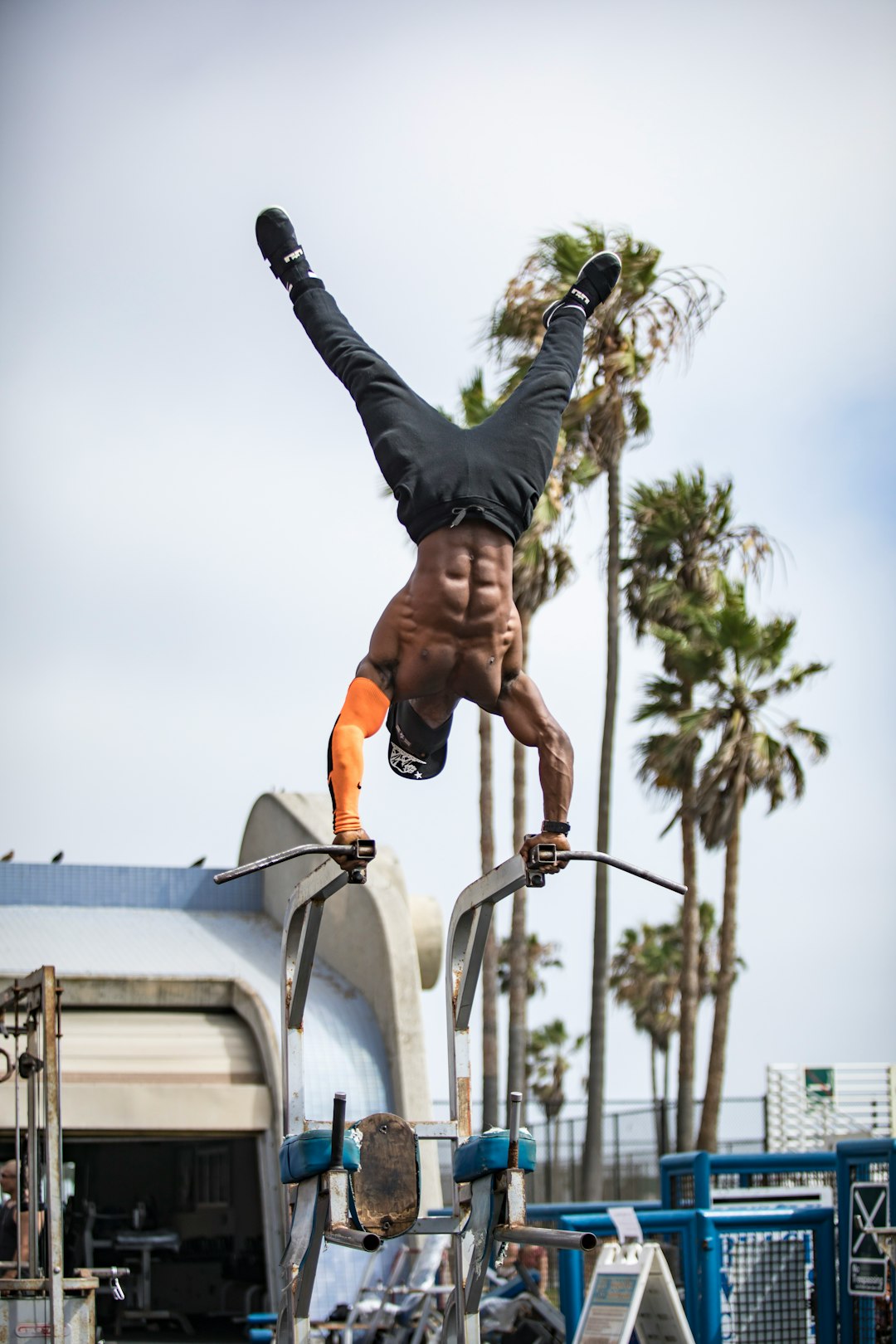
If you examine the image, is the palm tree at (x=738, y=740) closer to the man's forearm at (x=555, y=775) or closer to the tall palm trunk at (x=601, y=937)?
the tall palm trunk at (x=601, y=937)

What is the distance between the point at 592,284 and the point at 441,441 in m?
1.26

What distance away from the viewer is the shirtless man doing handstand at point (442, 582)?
6082 millimetres

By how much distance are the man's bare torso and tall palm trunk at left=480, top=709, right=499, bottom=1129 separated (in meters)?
13.7

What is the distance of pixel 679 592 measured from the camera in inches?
914

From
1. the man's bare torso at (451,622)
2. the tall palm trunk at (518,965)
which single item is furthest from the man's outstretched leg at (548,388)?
the tall palm trunk at (518,965)

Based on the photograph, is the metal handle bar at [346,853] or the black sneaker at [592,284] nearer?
the metal handle bar at [346,853]

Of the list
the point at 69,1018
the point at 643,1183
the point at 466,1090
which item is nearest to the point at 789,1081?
the point at 643,1183

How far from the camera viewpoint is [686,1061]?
21.0m

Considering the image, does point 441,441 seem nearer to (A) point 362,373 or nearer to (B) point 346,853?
(A) point 362,373

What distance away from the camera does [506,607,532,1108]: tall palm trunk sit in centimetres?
2036

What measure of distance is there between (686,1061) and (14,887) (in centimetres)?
871

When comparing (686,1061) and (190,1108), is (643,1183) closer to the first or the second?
(686,1061)

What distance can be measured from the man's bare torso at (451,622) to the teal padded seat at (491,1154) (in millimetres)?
1687

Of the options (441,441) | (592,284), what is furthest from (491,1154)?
(592,284)
